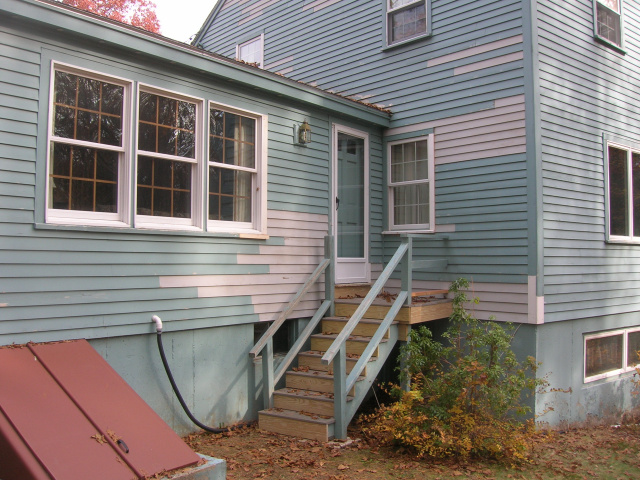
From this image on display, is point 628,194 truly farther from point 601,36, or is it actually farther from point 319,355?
point 319,355

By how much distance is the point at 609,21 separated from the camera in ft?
29.9

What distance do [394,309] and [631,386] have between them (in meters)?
4.94

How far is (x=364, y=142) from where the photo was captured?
877cm

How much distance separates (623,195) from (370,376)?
17.9 ft

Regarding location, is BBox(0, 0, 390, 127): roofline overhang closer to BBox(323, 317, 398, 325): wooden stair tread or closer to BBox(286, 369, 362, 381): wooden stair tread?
BBox(323, 317, 398, 325): wooden stair tread

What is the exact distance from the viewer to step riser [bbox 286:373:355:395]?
6656 millimetres

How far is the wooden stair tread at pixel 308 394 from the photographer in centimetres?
636

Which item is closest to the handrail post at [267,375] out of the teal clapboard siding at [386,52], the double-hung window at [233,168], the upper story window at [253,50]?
the double-hung window at [233,168]

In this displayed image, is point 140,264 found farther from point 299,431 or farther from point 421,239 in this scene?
point 421,239

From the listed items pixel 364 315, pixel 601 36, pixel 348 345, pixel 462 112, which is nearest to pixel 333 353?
pixel 348 345

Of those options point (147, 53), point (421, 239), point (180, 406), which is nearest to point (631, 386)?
point (421, 239)

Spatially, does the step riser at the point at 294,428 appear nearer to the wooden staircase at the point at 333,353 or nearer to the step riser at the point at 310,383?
the wooden staircase at the point at 333,353

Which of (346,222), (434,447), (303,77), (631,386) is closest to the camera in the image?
(434,447)

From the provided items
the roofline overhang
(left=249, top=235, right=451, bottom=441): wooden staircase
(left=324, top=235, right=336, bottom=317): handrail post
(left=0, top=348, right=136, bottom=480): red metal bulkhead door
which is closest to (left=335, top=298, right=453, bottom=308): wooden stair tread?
(left=249, top=235, right=451, bottom=441): wooden staircase
